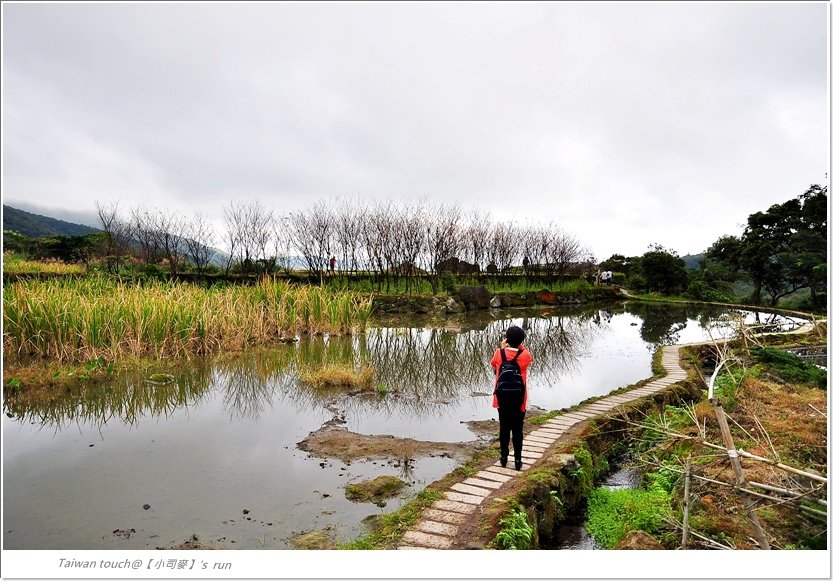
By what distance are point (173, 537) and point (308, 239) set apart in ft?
54.2

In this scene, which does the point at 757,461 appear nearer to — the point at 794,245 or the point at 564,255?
the point at 794,245

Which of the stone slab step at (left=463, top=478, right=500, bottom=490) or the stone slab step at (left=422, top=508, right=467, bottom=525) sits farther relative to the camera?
the stone slab step at (left=463, top=478, right=500, bottom=490)

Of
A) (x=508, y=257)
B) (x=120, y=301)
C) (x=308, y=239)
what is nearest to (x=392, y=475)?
(x=120, y=301)

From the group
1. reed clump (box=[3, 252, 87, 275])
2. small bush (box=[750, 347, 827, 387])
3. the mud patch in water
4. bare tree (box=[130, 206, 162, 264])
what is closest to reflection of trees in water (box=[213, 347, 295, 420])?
the mud patch in water

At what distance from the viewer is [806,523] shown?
2684 mm

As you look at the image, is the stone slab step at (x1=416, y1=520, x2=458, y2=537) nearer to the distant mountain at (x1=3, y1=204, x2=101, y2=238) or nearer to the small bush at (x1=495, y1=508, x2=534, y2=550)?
the small bush at (x1=495, y1=508, x2=534, y2=550)

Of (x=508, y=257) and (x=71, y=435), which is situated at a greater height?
(x=508, y=257)

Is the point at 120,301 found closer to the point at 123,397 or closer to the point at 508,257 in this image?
the point at 123,397

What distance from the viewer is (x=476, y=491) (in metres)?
3.18

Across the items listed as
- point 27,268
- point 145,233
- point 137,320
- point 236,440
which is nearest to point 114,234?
point 145,233

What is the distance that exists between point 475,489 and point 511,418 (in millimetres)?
551

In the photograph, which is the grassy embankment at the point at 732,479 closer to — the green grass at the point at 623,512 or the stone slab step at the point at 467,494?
the green grass at the point at 623,512

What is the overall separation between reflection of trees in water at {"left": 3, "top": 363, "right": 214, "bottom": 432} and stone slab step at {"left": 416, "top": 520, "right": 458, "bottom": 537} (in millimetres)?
3519

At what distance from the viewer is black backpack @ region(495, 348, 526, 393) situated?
344 cm
